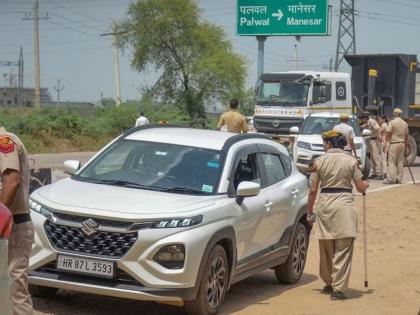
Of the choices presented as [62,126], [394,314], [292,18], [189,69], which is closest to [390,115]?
[292,18]

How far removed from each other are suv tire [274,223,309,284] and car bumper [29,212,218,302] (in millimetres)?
2544

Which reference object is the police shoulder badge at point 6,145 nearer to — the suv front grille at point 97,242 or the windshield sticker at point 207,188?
the suv front grille at point 97,242

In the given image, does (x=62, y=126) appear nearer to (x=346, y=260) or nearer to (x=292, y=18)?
(x=292, y=18)

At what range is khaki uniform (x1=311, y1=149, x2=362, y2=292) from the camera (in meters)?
8.95

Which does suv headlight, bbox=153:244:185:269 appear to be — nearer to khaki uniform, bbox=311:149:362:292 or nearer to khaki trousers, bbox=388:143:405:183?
khaki uniform, bbox=311:149:362:292

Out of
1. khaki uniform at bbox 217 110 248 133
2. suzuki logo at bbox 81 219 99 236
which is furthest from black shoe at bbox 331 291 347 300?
khaki uniform at bbox 217 110 248 133

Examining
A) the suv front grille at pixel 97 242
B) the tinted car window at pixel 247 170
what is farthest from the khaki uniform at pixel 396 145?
the suv front grille at pixel 97 242

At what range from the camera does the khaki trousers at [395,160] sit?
21.3 metres

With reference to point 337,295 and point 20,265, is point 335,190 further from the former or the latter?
point 20,265

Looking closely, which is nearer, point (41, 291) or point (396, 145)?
point (41, 291)

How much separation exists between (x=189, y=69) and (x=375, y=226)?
3400 centimetres

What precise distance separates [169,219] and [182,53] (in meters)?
41.5

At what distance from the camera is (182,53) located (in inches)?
1901

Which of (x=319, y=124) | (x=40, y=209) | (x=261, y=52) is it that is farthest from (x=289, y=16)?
(x=40, y=209)
